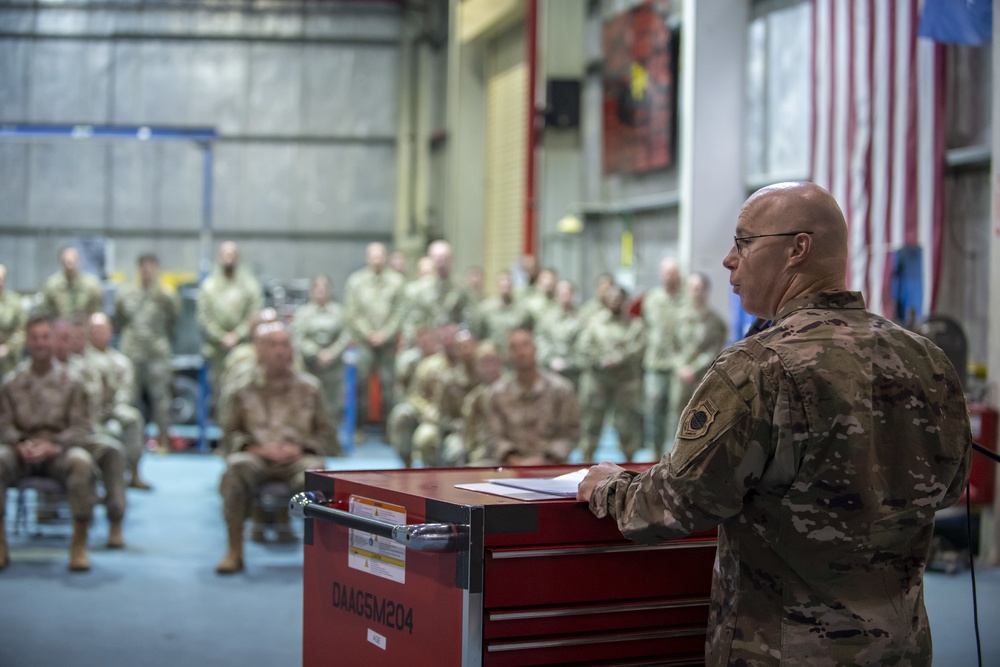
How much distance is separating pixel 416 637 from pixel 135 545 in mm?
4620

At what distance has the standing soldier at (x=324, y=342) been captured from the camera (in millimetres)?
10398

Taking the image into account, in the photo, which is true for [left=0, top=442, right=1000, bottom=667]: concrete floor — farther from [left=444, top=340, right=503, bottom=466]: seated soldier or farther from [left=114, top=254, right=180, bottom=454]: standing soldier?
[left=114, top=254, right=180, bottom=454]: standing soldier

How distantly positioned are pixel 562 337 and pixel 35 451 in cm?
571

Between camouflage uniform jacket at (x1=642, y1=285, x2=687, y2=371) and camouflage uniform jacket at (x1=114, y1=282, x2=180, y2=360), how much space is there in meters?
4.51

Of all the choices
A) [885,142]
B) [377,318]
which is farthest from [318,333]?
[885,142]

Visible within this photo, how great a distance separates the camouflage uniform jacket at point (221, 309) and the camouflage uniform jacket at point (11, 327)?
1688mm

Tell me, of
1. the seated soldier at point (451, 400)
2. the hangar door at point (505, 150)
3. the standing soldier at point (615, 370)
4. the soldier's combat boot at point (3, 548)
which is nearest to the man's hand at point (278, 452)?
the soldier's combat boot at point (3, 548)

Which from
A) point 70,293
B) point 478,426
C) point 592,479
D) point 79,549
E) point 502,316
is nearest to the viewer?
point 592,479

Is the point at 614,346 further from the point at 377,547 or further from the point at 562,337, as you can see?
the point at 377,547

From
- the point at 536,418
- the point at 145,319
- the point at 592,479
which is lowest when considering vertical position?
the point at 536,418

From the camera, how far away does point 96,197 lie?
57.5 ft

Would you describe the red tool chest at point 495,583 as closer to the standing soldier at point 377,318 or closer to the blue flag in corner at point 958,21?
the blue flag in corner at point 958,21

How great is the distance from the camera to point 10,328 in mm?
10367

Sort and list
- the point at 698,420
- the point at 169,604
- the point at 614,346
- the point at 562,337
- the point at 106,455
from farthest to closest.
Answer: the point at 562,337 → the point at 614,346 → the point at 106,455 → the point at 169,604 → the point at 698,420
